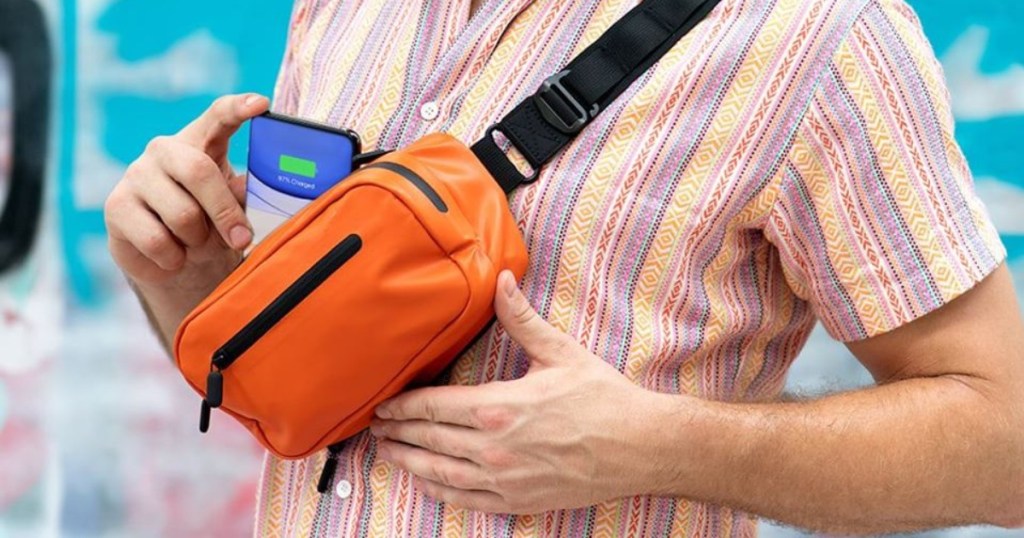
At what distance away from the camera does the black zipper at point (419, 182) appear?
0.65 metres

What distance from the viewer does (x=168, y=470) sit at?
1.67 meters

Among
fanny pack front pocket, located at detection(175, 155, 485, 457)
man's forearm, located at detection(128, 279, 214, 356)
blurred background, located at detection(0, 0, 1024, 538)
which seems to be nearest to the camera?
fanny pack front pocket, located at detection(175, 155, 485, 457)

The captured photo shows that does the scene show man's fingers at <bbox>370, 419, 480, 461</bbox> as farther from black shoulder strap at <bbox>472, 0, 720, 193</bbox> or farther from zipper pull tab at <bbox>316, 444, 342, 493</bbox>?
black shoulder strap at <bbox>472, 0, 720, 193</bbox>

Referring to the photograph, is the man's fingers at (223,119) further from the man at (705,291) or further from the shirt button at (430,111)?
the shirt button at (430,111)

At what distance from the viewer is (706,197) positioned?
2.37 ft

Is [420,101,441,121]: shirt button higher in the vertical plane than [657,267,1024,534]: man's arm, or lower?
higher

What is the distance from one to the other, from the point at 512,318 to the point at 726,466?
0.19 metres

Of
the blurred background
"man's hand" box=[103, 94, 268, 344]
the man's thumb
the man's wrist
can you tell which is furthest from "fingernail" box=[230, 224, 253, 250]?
the blurred background

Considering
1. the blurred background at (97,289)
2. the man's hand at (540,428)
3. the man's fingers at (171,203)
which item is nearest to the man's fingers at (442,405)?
the man's hand at (540,428)

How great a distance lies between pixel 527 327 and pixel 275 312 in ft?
0.54

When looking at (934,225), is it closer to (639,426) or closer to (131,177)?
(639,426)

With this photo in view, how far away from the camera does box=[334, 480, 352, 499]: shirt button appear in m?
0.79

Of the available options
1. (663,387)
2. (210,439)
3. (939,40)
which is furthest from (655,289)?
(210,439)

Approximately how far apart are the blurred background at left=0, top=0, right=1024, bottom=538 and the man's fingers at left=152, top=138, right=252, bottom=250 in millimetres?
784
